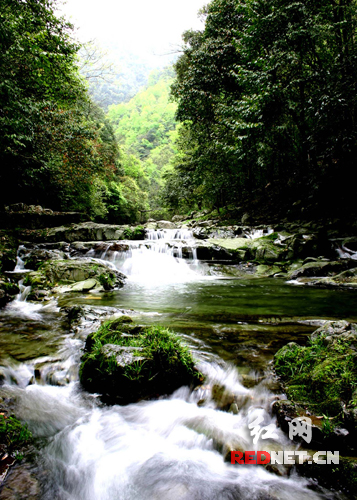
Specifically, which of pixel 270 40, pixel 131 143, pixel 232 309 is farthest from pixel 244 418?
pixel 131 143

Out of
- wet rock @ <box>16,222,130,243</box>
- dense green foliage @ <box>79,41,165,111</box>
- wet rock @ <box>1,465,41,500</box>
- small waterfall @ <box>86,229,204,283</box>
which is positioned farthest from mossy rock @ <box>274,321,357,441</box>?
dense green foliage @ <box>79,41,165,111</box>

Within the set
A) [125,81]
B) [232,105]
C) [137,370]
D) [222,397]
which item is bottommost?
[222,397]

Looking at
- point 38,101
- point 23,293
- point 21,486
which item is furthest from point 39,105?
point 21,486

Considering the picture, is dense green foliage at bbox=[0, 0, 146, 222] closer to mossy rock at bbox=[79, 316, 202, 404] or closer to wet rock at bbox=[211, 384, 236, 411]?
mossy rock at bbox=[79, 316, 202, 404]

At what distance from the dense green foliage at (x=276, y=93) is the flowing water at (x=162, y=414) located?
917cm

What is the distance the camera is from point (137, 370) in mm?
2547

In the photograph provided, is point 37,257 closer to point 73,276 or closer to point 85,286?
point 73,276

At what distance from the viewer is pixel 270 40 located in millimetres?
12375

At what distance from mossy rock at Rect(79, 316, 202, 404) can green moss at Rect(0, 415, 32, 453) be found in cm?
74

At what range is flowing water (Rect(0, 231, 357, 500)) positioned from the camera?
1792mm

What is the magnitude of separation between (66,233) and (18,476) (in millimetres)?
13273

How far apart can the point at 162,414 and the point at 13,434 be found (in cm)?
123

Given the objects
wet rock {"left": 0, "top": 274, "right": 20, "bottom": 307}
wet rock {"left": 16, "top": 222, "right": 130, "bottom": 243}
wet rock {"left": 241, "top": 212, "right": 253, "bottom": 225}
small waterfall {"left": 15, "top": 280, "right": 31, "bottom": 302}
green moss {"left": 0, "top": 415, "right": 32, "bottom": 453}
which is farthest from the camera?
wet rock {"left": 241, "top": 212, "right": 253, "bottom": 225}

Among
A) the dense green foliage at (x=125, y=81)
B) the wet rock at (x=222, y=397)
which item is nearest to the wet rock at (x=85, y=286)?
the wet rock at (x=222, y=397)
